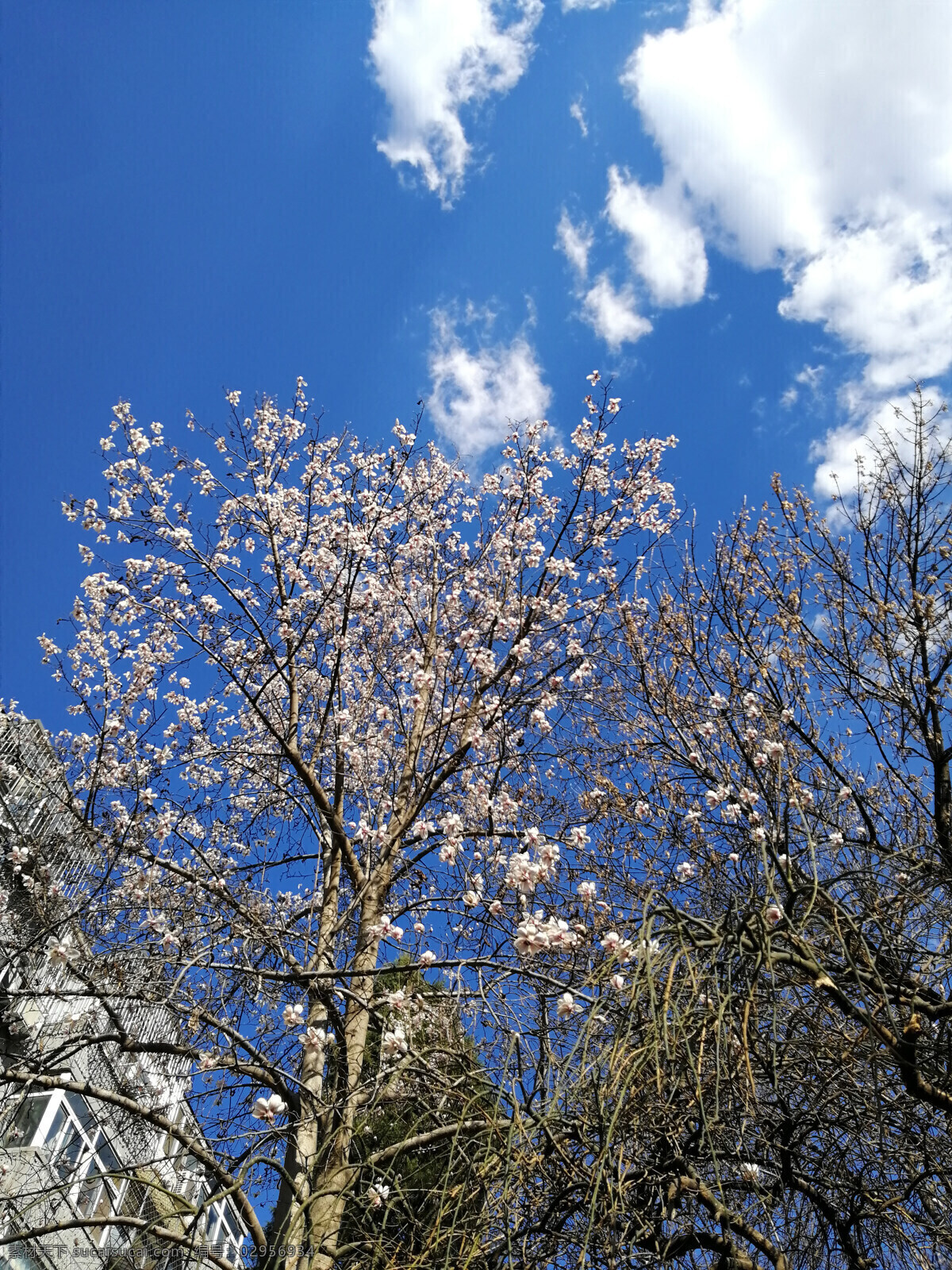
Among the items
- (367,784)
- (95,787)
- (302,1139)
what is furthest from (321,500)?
(302,1139)

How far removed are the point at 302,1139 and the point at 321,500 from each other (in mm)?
5485

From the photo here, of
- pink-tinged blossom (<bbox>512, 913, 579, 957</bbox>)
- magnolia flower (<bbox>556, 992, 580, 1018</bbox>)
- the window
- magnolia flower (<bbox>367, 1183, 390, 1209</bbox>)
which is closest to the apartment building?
the window

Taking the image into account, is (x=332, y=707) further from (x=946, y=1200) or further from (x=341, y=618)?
(x=946, y=1200)

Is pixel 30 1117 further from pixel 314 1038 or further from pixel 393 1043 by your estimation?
pixel 393 1043

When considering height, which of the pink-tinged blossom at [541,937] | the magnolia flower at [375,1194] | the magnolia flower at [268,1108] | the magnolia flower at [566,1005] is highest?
the pink-tinged blossom at [541,937]

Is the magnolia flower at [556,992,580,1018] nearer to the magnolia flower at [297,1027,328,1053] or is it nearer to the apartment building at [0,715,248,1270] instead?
the apartment building at [0,715,248,1270]

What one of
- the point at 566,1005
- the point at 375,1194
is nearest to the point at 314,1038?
the point at 375,1194

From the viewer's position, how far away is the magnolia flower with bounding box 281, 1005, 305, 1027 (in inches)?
226

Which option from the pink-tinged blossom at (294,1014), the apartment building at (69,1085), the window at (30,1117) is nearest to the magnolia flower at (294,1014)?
the pink-tinged blossom at (294,1014)

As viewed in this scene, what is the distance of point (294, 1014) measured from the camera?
5770mm

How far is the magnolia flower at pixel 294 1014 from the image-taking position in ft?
18.9

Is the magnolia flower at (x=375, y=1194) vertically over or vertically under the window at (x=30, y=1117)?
over

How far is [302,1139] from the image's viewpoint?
6035 mm

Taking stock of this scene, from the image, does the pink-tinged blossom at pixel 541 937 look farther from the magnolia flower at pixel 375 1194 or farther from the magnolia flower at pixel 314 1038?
the magnolia flower at pixel 314 1038
